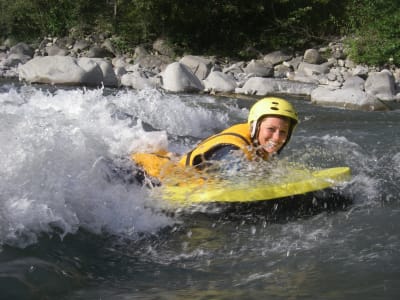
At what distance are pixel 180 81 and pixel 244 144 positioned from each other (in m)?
8.92

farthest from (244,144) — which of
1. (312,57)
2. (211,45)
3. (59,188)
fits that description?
(211,45)

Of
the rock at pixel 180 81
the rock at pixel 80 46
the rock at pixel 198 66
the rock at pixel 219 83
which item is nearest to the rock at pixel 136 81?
the rock at pixel 180 81

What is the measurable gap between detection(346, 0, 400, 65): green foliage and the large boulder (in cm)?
737

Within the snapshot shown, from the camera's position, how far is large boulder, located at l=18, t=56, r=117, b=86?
13.1 meters

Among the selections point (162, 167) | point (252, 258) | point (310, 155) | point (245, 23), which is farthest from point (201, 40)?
point (252, 258)

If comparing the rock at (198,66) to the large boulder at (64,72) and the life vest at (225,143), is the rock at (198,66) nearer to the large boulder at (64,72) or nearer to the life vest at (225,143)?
the large boulder at (64,72)

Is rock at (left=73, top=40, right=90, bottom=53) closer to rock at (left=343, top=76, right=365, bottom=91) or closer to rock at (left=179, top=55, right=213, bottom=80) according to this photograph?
rock at (left=179, top=55, right=213, bottom=80)

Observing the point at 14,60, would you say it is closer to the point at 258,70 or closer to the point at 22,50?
the point at 22,50

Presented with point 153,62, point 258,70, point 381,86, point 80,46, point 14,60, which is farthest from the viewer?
point 80,46

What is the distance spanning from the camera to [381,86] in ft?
42.7

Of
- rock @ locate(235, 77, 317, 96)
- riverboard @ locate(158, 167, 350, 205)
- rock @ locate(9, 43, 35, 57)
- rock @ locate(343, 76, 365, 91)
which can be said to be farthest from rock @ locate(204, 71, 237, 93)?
riverboard @ locate(158, 167, 350, 205)

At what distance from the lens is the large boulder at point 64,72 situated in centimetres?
1308

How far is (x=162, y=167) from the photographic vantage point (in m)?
4.78

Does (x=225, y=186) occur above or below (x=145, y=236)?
above
